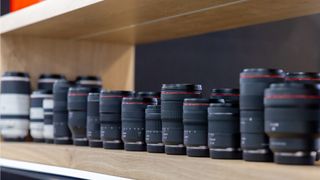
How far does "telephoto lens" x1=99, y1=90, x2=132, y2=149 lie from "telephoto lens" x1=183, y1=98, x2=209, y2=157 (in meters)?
0.27

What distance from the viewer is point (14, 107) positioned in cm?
184

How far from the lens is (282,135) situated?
0.97 m

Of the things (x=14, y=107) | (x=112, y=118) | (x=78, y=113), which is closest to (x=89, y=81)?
(x=14, y=107)

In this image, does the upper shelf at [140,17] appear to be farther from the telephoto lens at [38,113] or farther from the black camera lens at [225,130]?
the black camera lens at [225,130]

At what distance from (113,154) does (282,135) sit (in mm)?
434

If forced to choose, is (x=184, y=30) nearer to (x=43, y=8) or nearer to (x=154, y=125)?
(x=43, y=8)

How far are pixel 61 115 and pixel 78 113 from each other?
0.10m

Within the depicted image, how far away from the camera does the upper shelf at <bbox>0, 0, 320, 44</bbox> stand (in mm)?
1370

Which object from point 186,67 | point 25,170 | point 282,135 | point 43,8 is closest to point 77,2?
point 43,8

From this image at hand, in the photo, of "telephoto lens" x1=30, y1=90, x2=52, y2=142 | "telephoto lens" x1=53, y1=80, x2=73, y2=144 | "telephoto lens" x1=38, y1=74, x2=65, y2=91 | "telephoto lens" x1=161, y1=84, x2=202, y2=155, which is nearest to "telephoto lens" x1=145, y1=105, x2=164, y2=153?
Result: "telephoto lens" x1=161, y1=84, x2=202, y2=155

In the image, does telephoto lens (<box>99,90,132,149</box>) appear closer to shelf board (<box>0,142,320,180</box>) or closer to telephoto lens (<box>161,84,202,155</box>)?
shelf board (<box>0,142,320,180</box>)

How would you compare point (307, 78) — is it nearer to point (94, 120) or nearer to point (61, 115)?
point (94, 120)

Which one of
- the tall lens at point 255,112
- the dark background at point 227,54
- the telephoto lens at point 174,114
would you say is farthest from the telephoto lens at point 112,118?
the dark background at point 227,54

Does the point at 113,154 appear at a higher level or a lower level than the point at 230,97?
lower
